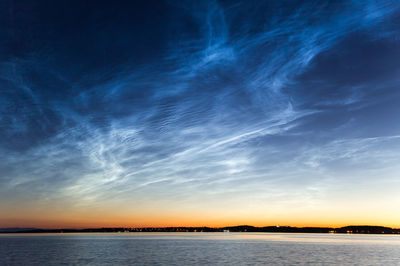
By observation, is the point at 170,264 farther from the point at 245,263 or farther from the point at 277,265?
the point at 277,265

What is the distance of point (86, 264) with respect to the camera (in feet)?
262

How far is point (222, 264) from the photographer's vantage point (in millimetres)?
80688

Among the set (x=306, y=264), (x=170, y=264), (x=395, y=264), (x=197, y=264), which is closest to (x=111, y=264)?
(x=170, y=264)

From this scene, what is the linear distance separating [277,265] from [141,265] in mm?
31800

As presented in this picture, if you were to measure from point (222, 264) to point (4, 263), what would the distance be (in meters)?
53.5

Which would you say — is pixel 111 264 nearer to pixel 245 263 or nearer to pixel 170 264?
pixel 170 264

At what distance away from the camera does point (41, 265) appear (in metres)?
78.9

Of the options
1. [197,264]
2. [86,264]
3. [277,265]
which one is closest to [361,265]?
[277,265]

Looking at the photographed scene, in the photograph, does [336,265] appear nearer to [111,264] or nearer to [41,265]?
[111,264]

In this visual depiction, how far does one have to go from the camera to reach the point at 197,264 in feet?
265

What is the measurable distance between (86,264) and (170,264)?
19975 mm

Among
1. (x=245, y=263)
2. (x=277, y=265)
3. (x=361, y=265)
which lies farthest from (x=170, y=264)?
(x=361, y=265)

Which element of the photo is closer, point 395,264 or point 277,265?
point 277,265

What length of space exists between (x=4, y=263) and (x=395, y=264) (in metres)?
96.5
